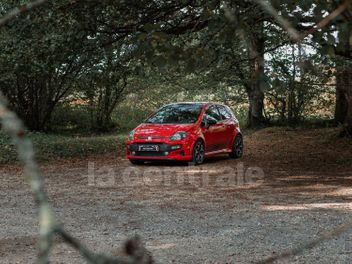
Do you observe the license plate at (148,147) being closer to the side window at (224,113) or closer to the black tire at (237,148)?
the side window at (224,113)

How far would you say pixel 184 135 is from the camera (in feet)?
49.0

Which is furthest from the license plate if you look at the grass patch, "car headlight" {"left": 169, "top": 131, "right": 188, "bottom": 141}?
the grass patch

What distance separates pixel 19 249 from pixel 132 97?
2505 centimetres

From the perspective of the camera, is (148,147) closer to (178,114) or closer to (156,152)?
(156,152)

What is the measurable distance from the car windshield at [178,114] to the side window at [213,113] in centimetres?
28

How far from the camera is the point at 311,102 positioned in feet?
90.9

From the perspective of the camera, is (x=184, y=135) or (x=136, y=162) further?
(x=136, y=162)

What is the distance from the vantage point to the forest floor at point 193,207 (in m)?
6.66

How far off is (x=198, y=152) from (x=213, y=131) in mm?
1007

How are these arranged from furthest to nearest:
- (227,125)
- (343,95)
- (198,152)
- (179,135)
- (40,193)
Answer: (343,95) < (227,125) < (198,152) < (179,135) < (40,193)

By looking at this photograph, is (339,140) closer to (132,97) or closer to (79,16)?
(79,16)

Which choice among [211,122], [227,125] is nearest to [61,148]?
[211,122]

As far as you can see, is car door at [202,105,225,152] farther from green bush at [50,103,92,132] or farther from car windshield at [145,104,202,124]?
green bush at [50,103,92,132]

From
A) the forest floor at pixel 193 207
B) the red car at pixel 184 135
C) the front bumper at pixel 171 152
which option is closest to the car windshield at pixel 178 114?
the red car at pixel 184 135
